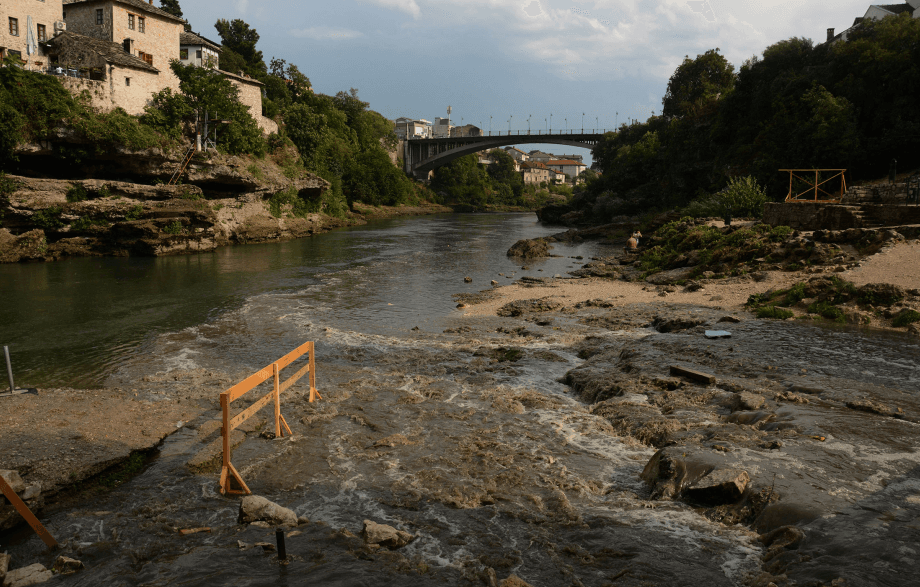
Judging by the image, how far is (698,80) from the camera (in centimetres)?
6381

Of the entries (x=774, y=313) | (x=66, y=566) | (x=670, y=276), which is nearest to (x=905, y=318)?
(x=774, y=313)

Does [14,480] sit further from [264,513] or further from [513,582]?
[513,582]

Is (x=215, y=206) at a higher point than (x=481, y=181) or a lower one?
lower

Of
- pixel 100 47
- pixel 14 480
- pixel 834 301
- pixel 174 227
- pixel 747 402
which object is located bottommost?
pixel 14 480

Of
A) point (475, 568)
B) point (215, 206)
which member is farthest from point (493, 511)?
point (215, 206)

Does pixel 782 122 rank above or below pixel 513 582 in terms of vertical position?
above

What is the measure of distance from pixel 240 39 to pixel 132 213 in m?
51.3

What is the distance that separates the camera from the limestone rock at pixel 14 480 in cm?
745

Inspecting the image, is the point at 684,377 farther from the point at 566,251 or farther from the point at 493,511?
the point at 566,251

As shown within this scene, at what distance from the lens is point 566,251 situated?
4278 cm

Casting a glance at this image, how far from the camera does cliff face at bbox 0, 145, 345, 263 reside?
33.9m

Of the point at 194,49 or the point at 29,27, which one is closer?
the point at 29,27

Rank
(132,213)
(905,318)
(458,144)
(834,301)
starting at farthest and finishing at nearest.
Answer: (458,144), (132,213), (834,301), (905,318)

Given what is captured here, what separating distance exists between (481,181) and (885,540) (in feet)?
379
